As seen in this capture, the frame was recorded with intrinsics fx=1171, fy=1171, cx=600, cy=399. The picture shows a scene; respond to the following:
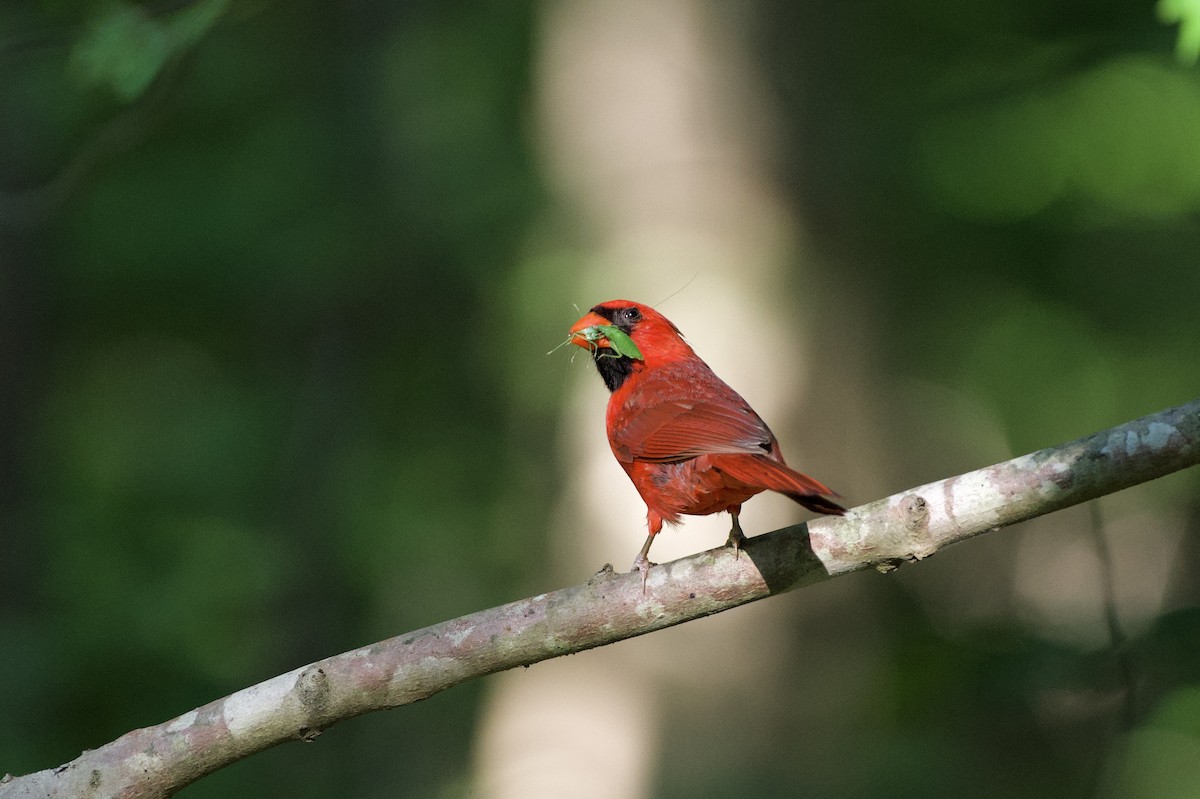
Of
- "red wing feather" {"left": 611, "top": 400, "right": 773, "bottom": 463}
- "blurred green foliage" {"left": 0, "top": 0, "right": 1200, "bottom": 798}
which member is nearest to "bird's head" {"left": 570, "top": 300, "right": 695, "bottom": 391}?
"red wing feather" {"left": 611, "top": 400, "right": 773, "bottom": 463}

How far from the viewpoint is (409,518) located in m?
9.77

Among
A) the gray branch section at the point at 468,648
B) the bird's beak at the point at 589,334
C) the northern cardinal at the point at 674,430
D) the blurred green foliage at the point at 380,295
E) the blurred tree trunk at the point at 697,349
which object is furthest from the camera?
the blurred green foliage at the point at 380,295

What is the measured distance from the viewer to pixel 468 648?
2.72 meters

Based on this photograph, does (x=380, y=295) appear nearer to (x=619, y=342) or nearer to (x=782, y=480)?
(x=619, y=342)

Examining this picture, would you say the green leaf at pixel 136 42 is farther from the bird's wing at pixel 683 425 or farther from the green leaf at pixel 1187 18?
the green leaf at pixel 1187 18

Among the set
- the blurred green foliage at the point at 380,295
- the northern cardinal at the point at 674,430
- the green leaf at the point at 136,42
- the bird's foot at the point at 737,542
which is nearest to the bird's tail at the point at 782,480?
the northern cardinal at the point at 674,430

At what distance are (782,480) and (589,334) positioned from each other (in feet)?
4.17

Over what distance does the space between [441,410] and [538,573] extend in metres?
5.22

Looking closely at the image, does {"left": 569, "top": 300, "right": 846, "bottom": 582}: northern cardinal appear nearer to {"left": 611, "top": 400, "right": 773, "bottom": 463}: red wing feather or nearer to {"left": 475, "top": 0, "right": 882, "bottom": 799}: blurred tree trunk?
{"left": 611, "top": 400, "right": 773, "bottom": 463}: red wing feather

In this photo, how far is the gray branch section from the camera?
270 cm

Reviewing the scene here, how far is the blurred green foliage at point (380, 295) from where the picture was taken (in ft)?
20.6

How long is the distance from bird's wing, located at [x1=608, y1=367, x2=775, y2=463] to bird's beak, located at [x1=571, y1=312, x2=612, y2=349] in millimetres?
228

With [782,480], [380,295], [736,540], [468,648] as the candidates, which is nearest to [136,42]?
[468,648]

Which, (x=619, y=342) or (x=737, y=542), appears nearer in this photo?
(x=737, y=542)
